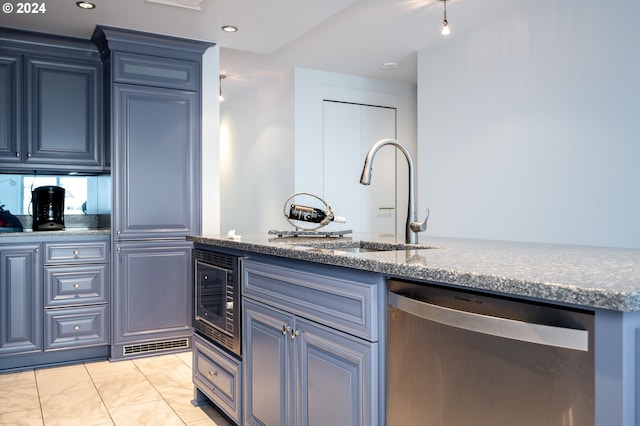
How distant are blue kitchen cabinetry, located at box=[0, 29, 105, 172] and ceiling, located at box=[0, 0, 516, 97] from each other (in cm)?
15

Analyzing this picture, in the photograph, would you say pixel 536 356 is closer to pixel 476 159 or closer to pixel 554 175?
pixel 554 175

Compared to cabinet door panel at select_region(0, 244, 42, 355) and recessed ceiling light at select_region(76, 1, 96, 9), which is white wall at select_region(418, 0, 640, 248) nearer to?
recessed ceiling light at select_region(76, 1, 96, 9)

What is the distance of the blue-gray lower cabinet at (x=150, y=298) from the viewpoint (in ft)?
12.1

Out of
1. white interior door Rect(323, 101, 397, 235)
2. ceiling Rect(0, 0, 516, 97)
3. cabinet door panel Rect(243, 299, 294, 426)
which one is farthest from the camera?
white interior door Rect(323, 101, 397, 235)

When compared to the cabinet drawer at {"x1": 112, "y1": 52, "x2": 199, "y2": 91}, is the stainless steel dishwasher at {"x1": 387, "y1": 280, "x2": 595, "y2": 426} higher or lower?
lower

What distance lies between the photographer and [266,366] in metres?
1.99

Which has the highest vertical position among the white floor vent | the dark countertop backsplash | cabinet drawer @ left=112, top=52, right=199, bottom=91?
cabinet drawer @ left=112, top=52, right=199, bottom=91

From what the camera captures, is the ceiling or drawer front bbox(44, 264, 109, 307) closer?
the ceiling

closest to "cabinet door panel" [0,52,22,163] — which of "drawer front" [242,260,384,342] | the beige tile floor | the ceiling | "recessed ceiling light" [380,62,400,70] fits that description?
the ceiling

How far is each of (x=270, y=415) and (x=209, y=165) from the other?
245 cm

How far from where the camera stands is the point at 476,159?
4.16 meters

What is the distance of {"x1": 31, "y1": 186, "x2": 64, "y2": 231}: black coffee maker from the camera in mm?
3859

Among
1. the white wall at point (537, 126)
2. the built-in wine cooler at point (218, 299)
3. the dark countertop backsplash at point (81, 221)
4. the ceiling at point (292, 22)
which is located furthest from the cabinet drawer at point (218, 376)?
the white wall at point (537, 126)

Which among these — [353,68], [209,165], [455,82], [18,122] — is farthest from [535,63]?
[18,122]
